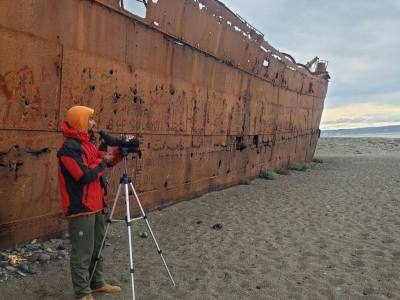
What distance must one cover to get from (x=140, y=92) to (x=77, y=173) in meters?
3.10

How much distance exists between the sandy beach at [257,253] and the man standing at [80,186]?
2.02 ft

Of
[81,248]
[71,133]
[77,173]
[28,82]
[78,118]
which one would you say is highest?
[28,82]

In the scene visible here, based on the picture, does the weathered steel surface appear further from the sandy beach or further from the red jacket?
the red jacket

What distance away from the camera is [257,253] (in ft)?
16.4

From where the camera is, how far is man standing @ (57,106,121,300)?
9.94 ft

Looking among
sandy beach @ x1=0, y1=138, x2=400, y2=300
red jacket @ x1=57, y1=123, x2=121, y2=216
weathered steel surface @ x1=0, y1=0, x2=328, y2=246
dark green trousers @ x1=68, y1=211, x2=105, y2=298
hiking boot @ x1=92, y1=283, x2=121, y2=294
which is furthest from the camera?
weathered steel surface @ x1=0, y1=0, x2=328, y2=246

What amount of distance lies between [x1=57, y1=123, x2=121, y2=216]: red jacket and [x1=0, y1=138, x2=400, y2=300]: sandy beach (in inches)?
38.6

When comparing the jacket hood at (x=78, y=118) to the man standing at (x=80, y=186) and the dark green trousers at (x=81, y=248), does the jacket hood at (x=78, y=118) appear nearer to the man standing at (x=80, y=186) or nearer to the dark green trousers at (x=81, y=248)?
the man standing at (x=80, y=186)

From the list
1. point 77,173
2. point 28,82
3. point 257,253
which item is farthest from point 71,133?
point 257,253

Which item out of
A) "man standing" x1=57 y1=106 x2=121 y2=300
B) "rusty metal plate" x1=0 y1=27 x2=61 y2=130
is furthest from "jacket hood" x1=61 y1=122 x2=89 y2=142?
"rusty metal plate" x1=0 y1=27 x2=61 y2=130

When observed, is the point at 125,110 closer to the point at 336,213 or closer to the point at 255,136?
the point at 336,213

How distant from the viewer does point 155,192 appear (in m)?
6.57

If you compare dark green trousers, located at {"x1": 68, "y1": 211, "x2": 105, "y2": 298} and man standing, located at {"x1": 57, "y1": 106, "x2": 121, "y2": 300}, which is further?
dark green trousers, located at {"x1": 68, "y1": 211, "x2": 105, "y2": 298}

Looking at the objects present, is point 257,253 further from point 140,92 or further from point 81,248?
point 140,92
